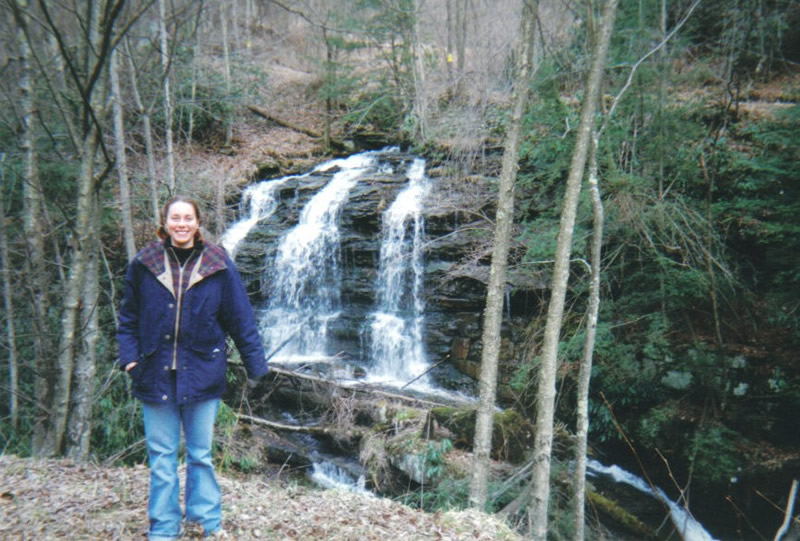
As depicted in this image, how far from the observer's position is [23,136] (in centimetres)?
507

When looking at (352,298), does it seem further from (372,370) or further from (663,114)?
(663,114)

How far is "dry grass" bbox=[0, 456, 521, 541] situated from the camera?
302 cm

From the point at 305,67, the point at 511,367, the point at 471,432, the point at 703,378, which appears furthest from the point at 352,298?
the point at 305,67

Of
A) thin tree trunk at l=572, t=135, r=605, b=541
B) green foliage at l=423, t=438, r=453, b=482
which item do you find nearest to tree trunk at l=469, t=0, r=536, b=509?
thin tree trunk at l=572, t=135, r=605, b=541

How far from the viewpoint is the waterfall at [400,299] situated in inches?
418

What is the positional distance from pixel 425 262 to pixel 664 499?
626cm

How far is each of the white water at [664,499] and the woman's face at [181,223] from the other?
6601 millimetres

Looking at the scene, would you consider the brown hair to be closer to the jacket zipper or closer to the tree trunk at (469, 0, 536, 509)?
the jacket zipper

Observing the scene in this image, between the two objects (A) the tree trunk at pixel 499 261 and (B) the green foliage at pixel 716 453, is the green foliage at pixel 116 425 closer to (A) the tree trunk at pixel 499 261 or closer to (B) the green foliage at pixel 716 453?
(A) the tree trunk at pixel 499 261

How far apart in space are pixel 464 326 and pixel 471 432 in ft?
10.9

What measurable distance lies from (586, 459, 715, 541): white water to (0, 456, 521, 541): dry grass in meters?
4.47

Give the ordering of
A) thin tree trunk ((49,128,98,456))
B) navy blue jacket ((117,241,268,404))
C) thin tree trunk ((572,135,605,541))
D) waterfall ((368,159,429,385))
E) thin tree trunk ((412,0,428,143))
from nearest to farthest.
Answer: navy blue jacket ((117,241,268,404)) → thin tree trunk ((49,128,98,456)) → thin tree trunk ((572,135,605,541)) → waterfall ((368,159,429,385)) → thin tree trunk ((412,0,428,143))

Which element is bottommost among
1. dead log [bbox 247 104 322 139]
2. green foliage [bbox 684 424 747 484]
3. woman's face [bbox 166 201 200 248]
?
green foliage [bbox 684 424 747 484]

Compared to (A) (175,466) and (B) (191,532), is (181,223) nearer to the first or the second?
(A) (175,466)
